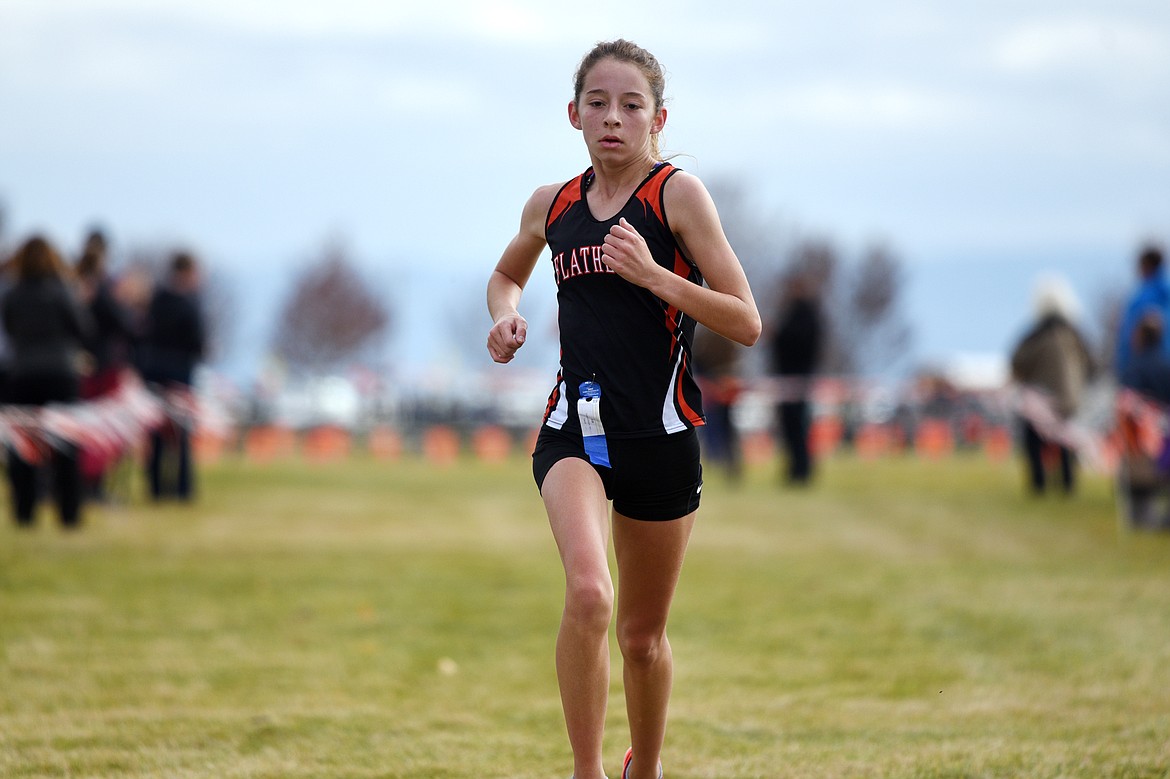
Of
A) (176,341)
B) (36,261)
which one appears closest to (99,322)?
(36,261)

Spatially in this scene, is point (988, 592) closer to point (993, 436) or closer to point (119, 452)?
point (119, 452)

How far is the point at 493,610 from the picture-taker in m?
8.74

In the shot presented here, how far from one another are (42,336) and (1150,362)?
9.05 m

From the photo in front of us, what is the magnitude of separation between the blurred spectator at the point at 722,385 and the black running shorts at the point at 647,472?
550 inches

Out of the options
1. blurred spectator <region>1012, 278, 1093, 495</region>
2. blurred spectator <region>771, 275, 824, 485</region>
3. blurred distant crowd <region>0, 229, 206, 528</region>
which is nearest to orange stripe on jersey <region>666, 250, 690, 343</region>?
blurred distant crowd <region>0, 229, 206, 528</region>

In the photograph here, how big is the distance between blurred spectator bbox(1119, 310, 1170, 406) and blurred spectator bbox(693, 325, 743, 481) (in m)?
6.63

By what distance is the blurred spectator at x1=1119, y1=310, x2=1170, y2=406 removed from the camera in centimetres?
1205

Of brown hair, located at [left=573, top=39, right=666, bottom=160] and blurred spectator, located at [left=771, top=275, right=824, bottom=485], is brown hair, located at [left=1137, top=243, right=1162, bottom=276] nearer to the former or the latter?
blurred spectator, located at [left=771, top=275, right=824, bottom=485]

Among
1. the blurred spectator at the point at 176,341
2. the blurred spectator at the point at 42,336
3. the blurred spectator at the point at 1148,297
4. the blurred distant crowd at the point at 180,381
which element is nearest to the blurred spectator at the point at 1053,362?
the blurred distant crowd at the point at 180,381

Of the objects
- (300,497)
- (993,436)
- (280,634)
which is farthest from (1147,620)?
(993,436)

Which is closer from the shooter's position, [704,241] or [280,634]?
[704,241]

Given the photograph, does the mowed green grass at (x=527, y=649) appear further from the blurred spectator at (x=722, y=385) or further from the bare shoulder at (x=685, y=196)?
the blurred spectator at (x=722, y=385)

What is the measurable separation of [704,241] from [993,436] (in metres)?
33.1

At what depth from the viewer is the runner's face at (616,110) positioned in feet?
13.6
